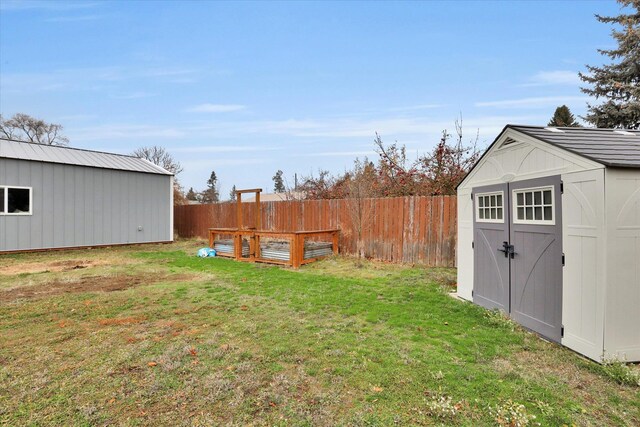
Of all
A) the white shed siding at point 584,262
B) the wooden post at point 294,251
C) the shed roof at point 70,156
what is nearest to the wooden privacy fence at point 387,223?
the wooden post at point 294,251

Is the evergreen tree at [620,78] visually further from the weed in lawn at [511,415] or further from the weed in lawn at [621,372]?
the weed in lawn at [511,415]

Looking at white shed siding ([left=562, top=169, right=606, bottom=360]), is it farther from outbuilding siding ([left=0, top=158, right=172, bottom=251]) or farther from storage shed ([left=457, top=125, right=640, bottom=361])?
outbuilding siding ([left=0, top=158, right=172, bottom=251])

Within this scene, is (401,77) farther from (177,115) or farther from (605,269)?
(177,115)

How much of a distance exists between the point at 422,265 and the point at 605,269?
523cm

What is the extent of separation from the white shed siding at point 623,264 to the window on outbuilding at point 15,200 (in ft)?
46.6

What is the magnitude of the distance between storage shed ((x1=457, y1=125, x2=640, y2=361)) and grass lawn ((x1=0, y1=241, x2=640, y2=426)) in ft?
1.09

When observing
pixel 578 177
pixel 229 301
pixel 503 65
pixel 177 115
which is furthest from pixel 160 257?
pixel 503 65

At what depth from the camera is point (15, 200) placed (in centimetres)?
1033

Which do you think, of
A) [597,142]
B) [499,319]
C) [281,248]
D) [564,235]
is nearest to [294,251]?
[281,248]

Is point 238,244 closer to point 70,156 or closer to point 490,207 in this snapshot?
point 490,207

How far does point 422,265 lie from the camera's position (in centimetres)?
805

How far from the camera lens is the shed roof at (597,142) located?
117 inches

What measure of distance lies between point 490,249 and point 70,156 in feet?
46.4

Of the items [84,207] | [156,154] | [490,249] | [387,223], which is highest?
→ [156,154]
